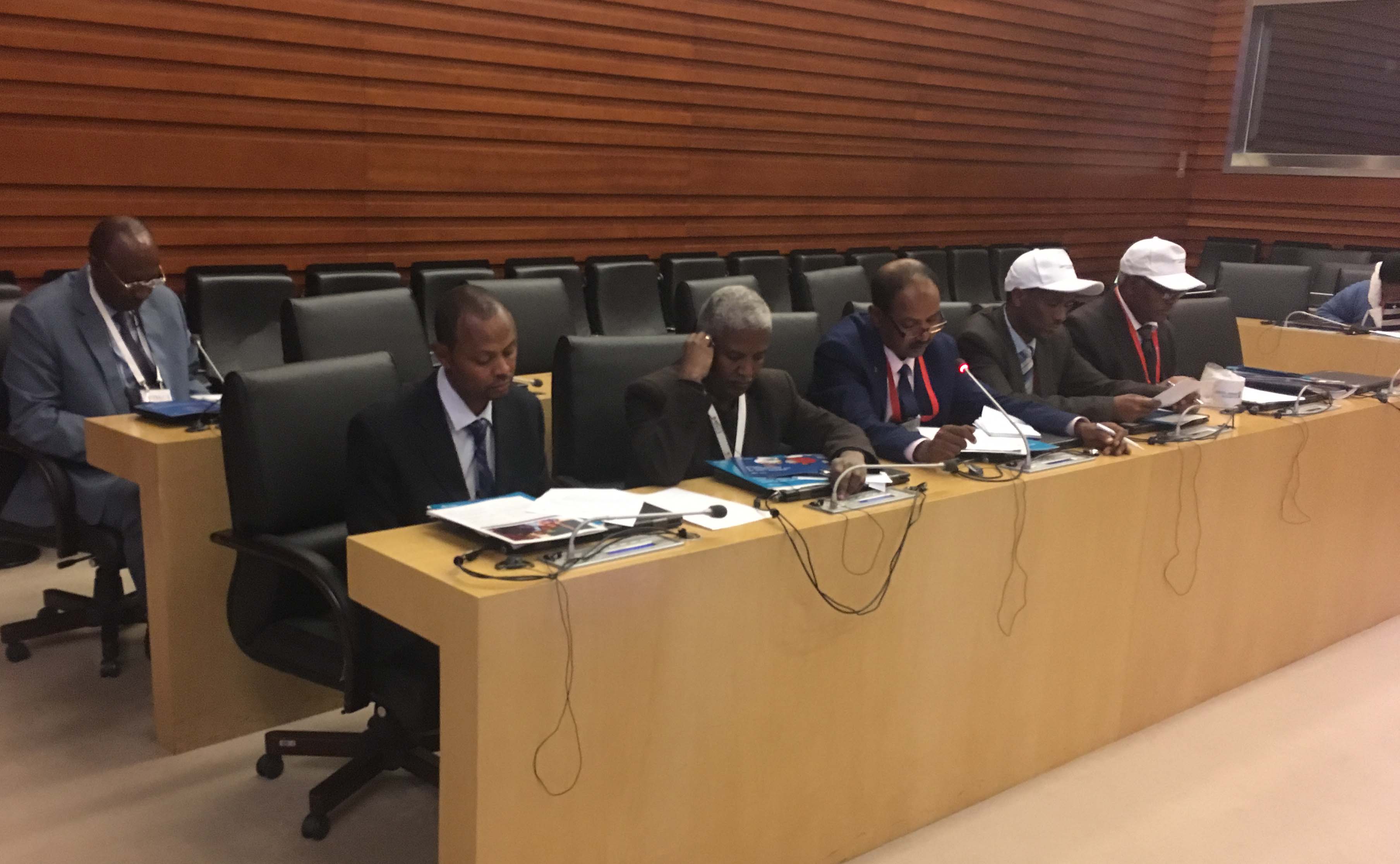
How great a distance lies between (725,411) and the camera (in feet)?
9.65

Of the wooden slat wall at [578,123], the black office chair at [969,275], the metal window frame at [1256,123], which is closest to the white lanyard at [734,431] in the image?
the wooden slat wall at [578,123]

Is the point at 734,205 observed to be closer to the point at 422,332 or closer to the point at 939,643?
the point at 422,332

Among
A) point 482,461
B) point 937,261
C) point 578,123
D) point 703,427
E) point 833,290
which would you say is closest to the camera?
point 482,461

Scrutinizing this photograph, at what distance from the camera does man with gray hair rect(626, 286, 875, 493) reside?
2639mm

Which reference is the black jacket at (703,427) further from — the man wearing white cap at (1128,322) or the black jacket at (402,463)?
the man wearing white cap at (1128,322)

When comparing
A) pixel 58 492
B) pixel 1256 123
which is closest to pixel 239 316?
pixel 58 492

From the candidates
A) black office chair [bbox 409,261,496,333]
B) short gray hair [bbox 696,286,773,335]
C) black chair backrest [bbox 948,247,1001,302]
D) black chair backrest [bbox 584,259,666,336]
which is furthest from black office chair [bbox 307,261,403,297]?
black chair backrest [bbox 948,247,1001,302]

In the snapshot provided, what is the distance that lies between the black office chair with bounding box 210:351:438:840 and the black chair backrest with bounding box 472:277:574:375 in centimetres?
160

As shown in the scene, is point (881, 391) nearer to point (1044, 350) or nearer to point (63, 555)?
point (1044, 350)

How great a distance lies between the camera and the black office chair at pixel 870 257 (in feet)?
22.6

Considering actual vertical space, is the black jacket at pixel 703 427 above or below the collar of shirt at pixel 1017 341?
below

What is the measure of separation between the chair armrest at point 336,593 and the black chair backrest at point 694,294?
7.08 ft

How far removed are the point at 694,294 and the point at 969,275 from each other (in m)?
3.34

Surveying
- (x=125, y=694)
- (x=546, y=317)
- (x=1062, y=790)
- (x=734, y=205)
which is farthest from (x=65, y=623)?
(x=734, y=205)
